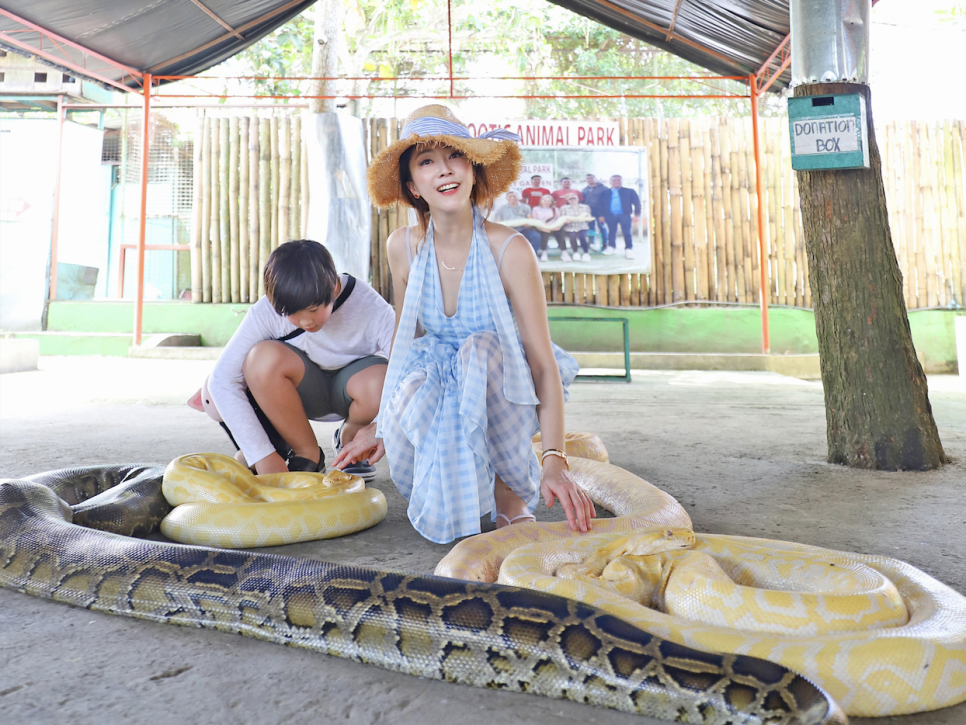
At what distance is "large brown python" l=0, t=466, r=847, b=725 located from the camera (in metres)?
1.36

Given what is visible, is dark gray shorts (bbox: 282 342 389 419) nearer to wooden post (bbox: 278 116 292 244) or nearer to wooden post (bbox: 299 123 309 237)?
wooden post (bbox: 299 123 309 237)

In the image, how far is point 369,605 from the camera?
170 centimetres

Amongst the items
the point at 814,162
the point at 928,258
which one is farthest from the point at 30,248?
the point at 928,258

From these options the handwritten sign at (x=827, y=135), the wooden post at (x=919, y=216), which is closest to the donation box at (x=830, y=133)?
the handwritten sign at (x=827, y=135)

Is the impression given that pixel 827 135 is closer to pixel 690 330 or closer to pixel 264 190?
pixel 690 330

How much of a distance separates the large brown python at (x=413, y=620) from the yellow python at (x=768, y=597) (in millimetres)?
147

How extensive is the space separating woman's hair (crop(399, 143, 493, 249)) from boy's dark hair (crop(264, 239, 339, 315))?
0.45 meters

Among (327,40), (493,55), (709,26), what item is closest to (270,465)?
(709,26)

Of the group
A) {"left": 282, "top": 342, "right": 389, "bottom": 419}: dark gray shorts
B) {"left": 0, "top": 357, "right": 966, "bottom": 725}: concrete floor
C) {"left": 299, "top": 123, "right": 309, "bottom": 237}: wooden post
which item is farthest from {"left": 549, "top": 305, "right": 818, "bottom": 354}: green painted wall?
{"left": 282, "top": 342, "right": 389, "bottom": 419}: dark gray shorts

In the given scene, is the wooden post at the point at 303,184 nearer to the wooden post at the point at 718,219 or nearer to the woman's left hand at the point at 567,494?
the wooden post at the point at 718,219

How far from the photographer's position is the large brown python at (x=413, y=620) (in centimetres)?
136

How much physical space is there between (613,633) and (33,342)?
951 centimetres

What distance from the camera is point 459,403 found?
2.56 meters

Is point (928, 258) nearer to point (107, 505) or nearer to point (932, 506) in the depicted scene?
point (932, 506)
